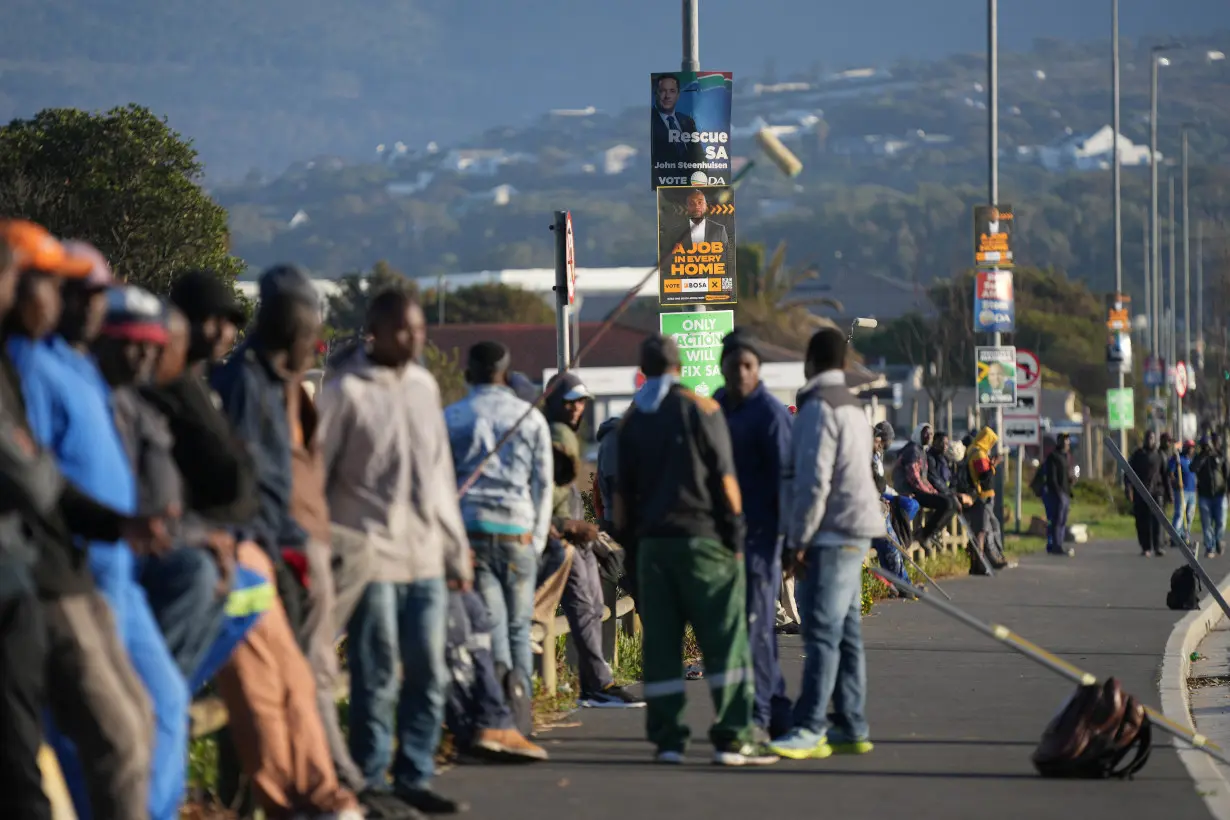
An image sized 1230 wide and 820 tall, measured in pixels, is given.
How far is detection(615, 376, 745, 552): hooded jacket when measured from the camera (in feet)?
31.1

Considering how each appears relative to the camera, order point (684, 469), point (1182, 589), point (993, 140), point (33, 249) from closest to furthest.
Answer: point (33, 249) → point (684, 469) → point (1182, 589) → point (993, 140)

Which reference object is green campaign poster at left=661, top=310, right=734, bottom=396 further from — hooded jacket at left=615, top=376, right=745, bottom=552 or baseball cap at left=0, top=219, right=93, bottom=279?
baseball cap at left=0, top=219, right=93, bottom=279

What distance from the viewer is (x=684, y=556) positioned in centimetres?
952

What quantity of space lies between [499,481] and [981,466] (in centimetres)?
Result: 1792

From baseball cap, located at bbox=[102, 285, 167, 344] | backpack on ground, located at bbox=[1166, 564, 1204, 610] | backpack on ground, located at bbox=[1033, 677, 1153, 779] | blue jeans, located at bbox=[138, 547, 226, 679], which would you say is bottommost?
backpack on ground, located at bbox=[1166, 564, 1204, 610]

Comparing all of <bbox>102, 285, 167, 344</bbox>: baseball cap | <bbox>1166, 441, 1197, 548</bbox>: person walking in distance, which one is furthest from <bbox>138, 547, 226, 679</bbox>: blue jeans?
<bbox>1166, 441, 1197, 548</bbox>: person walking in distance

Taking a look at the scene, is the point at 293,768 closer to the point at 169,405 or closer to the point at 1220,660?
the point at 169,405

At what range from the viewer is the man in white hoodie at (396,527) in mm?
7902

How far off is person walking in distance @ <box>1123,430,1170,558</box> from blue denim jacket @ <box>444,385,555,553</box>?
20246mm

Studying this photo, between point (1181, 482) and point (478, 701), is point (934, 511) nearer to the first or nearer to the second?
point (1181, 482)

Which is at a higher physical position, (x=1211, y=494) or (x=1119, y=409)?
(x=1119, y=409)

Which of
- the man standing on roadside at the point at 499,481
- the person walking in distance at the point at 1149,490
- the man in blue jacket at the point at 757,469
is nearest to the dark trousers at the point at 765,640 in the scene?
the man in blue jacket at the point at 757,469

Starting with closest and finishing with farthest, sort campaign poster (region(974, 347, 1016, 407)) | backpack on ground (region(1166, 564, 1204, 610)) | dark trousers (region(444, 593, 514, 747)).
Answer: dark trousers (region(444, 593, 514, 747)) < backpack on ground (region(1166, 564, 1204, 610)) < campaign poster (region(974, 347, 1016, 407))

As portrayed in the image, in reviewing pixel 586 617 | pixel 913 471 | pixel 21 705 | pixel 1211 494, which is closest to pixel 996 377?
pixel 1211 494
